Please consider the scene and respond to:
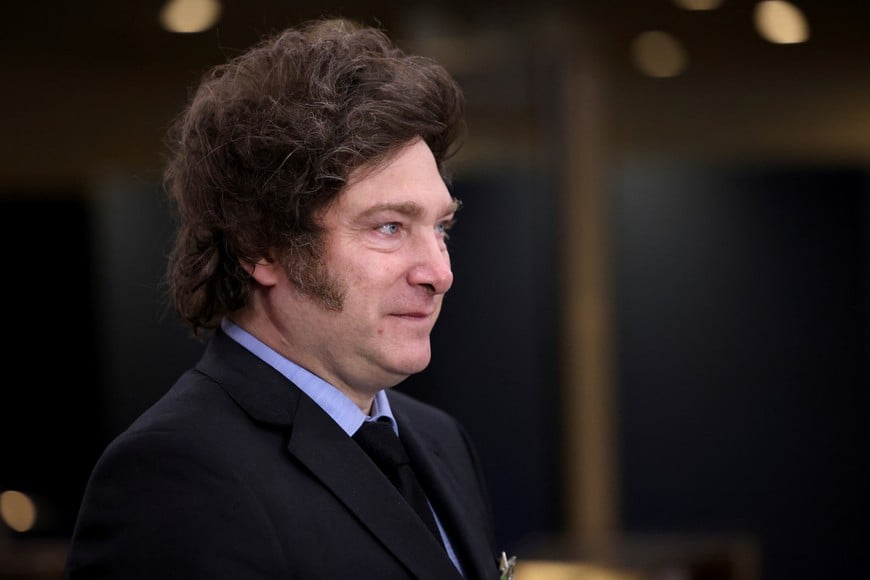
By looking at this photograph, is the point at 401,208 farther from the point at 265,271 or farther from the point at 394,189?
the point at 265,271

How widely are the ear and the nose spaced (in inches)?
7.4

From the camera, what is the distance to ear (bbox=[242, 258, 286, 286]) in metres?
1.74

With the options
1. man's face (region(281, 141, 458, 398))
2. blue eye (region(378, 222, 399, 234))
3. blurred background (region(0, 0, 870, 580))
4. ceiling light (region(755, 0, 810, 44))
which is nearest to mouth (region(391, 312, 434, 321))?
man's face (region(281, 141, 458, 398))

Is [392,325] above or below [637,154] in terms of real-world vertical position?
below

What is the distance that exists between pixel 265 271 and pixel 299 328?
0.10 metres

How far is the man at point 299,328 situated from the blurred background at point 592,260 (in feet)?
9.08

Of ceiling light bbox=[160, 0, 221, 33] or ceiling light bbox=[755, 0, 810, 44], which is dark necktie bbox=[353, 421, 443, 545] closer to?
ceiling light bbox=[160, 0, 221, 33]

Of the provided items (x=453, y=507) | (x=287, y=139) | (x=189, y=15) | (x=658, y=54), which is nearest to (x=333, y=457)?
(x=453, y=507)

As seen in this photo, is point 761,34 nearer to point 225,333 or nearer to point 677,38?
point 677,38

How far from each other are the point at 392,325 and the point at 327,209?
0.60ft

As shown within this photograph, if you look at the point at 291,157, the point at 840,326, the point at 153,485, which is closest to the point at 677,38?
the point at 840,326

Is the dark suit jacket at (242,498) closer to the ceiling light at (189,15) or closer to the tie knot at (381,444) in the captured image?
the tie knot at (381,444)

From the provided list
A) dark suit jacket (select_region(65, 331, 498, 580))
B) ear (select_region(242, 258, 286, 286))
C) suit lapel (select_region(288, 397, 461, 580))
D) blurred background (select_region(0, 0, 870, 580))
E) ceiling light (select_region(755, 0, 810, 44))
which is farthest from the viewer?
blurred background (select_region(0, 0, 870, 580))

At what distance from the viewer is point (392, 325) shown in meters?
1.70
